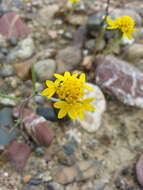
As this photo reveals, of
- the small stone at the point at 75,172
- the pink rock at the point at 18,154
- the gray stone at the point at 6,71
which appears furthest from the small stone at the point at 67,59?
the small stone at the point at 75,172

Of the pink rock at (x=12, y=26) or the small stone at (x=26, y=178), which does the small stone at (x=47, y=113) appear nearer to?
the small stone at (x=26, y=178)

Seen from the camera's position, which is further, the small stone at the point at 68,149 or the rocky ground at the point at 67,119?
the small stone at the point at 68,149

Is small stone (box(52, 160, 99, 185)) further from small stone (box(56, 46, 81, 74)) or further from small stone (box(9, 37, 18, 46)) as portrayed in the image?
small stone (box(9, 37, 18, 46))

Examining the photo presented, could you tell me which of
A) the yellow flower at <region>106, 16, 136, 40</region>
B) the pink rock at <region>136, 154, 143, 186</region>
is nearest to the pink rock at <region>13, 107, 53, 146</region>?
the pink rock at <region>136, 154, 143, 186</region>

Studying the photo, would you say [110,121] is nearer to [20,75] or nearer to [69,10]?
[20,75]

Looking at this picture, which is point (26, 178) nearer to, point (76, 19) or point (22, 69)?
point (22, 69)

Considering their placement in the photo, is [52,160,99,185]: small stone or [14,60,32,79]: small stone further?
[14,60,32,79]: small stone
